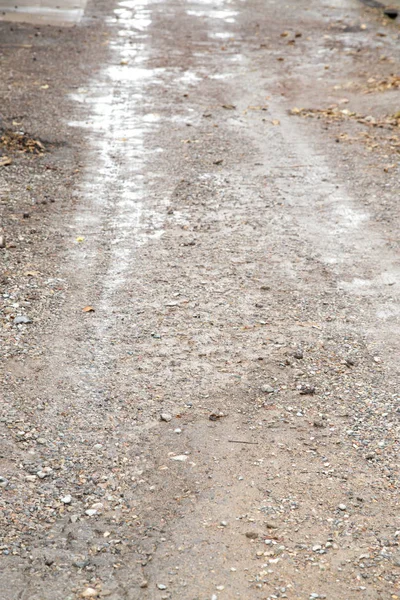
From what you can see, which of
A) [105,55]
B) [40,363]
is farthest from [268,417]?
[105,55]

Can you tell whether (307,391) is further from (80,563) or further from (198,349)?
(80,563)

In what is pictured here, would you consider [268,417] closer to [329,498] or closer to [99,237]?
[329,498]

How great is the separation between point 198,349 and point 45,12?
1317cm

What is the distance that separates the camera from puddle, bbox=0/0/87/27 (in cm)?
1527

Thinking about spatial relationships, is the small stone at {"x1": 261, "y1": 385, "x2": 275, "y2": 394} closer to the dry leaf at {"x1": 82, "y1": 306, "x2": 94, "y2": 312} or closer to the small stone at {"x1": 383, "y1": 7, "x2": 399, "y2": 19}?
the dry leaf at {"x1": 82, "y1": 306, "x2": 94, "y2": 312}

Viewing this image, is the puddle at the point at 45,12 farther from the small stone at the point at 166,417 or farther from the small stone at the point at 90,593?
the small stone at the point at 90,593

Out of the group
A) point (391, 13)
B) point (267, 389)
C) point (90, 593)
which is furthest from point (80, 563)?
point (391, 13)

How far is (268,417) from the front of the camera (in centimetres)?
418

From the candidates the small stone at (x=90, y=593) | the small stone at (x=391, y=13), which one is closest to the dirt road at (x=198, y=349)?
the small stone at (x=90, y=593)

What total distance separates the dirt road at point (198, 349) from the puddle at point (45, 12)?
5566 mm

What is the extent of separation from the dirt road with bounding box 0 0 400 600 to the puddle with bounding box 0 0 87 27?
557cm

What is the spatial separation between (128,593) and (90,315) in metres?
2.36

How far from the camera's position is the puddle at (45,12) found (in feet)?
50.1

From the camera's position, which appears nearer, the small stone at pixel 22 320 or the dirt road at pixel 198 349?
the dirt road at pixel 198 349
